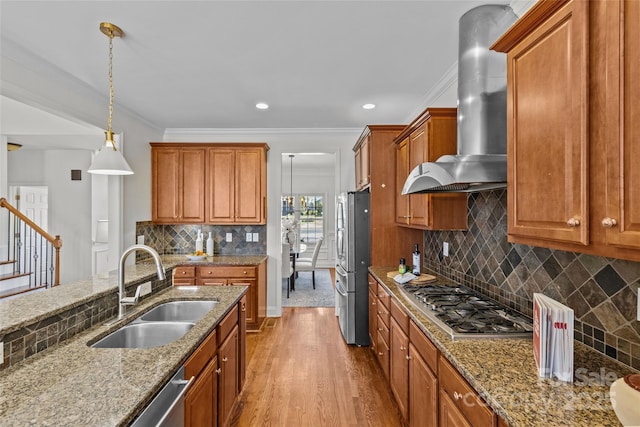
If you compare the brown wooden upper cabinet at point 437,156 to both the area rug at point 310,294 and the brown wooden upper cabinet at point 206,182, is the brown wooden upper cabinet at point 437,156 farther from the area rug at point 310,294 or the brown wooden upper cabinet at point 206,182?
the area rug at point 310,294

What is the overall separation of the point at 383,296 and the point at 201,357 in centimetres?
169

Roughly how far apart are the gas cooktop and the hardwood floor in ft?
3.19

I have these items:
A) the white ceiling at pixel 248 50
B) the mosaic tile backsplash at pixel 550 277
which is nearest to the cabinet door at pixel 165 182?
the white ceiling at pixel 248 50

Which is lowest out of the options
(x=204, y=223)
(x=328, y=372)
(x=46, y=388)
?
(x=328, y=372)

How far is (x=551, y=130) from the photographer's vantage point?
3.95 ft

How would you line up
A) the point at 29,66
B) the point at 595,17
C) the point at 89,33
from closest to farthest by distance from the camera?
the point at 595,17, the point at 89,33, the point at 29,66

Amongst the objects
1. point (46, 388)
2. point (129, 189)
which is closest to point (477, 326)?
point (46, 388)

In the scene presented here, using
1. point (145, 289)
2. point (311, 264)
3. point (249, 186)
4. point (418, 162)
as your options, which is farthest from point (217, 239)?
point (418, 162)

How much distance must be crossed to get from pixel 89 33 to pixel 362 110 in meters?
2.58

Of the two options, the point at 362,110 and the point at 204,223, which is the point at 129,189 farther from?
the point at 362,110

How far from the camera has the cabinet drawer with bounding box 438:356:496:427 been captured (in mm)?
1166

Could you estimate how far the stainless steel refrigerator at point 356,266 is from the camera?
3609mm

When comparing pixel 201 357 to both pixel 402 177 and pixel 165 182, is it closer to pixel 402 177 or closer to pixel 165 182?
pixel 402 177

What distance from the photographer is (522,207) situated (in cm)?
Answer: 137
